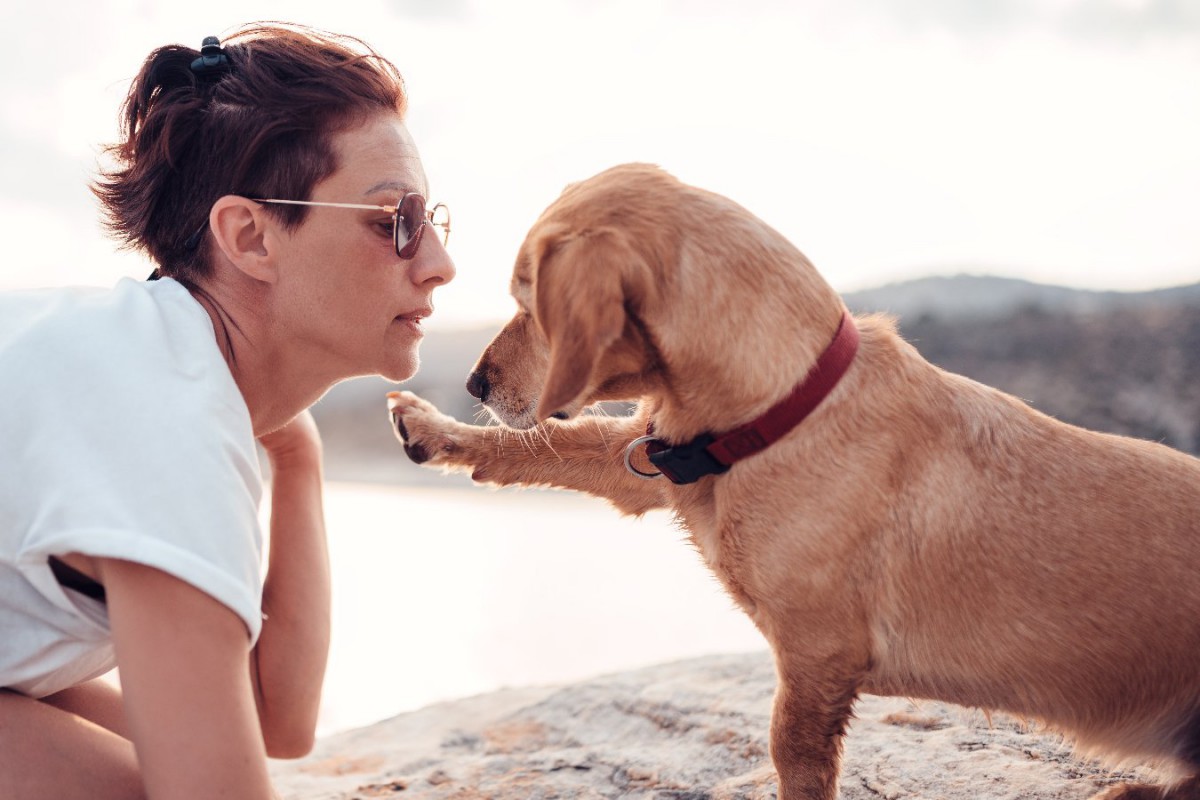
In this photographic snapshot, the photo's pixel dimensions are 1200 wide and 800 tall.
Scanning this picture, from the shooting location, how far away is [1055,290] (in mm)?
13094

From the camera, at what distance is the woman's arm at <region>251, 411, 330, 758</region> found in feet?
8.39

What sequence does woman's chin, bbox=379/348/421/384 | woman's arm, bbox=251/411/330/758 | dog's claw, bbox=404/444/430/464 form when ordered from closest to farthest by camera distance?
1. woman's chin, bbox=379/348/421/384
2. woman's arm, bbox=251/411/330/758
3. dog's claw, bbox=404/444/430/464

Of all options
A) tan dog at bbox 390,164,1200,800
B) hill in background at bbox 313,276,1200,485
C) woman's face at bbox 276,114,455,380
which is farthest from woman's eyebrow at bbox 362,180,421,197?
hill in background at bbox 313,276,1200,485

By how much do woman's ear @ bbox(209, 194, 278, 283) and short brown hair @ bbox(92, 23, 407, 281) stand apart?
0.04m

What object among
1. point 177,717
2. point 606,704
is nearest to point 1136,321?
point 606,704

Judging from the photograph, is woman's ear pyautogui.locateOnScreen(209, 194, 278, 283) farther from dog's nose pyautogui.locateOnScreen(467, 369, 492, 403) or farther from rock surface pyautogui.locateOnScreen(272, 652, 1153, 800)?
rock surface pyautogui.locateOnScreen(272, 652, 1153, 800)

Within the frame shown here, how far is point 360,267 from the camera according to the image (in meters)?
2.09

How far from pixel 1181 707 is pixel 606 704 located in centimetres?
172

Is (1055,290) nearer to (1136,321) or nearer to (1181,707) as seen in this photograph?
(1136,321)

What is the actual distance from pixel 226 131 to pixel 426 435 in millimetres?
1023

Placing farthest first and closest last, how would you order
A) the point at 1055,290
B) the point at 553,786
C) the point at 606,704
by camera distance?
the point at 1055,290 → the point at 606,704 → the point at 553,786

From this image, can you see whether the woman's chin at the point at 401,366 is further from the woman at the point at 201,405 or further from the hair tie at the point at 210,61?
the hair tie at the point at 210,61

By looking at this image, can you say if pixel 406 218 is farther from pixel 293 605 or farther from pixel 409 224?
pixel 293 605

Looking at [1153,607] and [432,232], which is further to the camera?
[432,232]
